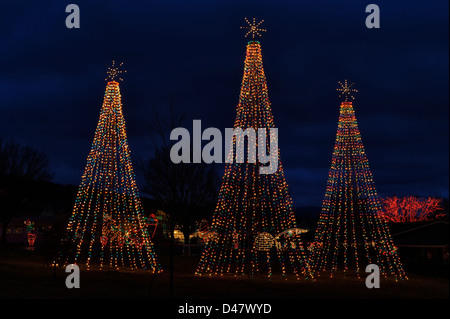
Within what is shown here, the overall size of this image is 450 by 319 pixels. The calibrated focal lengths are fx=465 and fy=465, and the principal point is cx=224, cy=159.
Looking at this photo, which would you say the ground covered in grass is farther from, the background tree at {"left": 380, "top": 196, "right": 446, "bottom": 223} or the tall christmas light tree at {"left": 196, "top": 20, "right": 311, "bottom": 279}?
the background tree at {"left": 380, "top": 196, "right": 446, "bottom": 223}

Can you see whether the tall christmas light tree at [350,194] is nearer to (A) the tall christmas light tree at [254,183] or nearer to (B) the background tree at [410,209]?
(A) the tall christmas light tree at [254,183]

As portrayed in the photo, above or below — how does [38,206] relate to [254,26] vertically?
below

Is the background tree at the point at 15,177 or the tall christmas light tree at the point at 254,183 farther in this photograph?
the background tree at the point at 15,177

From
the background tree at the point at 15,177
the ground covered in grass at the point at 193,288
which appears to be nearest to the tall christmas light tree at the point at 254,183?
the ground covered in grass at the point at 193,288

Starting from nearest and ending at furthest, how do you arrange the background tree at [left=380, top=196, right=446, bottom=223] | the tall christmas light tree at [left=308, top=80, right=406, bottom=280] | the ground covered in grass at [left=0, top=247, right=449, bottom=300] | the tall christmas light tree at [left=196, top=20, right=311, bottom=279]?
the ground covered in grass at [left=0, top=247, right=449, bottom=300] < the tall christmas light tree at [left=196, top=20, right=311, bottom=279] < the tall christmas light tree at [left=308, top=80, right=406, bottom=280] < the background tree at [left=380, top=196, right=446, bottom=223]

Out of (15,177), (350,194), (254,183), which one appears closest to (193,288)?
(254,183)

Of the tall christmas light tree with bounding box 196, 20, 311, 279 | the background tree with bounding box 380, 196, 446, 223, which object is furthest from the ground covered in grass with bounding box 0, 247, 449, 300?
the background tree with bounding box 380, 196, 446, 223

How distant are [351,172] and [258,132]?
661 centimetres

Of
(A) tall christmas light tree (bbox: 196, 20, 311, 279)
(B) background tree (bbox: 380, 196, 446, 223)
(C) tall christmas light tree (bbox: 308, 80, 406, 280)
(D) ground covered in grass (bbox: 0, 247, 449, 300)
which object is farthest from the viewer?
(B) background tree (bbox: 380, 196, 446, 223)

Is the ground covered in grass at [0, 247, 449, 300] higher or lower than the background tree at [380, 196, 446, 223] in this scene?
lower

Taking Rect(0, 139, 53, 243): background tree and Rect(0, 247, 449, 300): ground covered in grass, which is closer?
Rect(0, 247, 449, 300): ground covered in grass

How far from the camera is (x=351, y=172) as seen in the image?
76.6 feet
